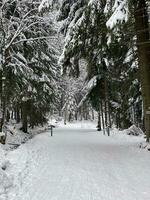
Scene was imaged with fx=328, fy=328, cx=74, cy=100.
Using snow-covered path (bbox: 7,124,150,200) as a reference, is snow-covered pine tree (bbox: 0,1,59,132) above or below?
above

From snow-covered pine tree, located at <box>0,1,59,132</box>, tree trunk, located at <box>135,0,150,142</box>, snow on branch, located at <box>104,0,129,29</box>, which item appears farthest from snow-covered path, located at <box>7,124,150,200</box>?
snow-covered pine tree, located at <box>0,1,59,132</box>

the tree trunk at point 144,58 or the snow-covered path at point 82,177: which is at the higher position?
the tree trunk at point 144,58

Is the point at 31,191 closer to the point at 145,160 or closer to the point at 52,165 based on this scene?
the point at 52,165

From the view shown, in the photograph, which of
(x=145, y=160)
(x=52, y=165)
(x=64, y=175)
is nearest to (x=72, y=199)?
(x=64, y=175)

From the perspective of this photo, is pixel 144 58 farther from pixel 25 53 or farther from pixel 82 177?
pixel 25 53

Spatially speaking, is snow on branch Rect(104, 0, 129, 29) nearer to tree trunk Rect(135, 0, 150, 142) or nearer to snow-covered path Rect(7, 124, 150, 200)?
tree trunk Rect(135, 0, 150, 142)

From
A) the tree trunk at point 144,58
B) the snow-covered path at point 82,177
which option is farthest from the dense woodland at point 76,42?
the snow-covered path at point 82,177

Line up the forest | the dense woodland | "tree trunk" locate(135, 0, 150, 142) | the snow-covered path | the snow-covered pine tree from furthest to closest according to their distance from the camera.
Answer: the snow-covered pine tree < "tree trunk" locate(135, 0, 150, 142) < the dense woodland < the forest < the snow-covered path

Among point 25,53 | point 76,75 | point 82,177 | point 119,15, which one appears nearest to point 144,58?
point 119,15

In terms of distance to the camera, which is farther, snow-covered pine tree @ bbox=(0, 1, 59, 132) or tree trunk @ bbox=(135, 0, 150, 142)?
snow-covered pine tree @ bbox=(0, 1, 59, 132)

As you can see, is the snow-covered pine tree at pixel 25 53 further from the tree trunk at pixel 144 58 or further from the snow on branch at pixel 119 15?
the snow on branch at pixel 119 15

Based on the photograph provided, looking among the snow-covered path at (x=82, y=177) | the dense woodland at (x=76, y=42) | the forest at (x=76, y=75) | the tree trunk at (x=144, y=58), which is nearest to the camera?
the snow-covered path at (x=82, y=177)

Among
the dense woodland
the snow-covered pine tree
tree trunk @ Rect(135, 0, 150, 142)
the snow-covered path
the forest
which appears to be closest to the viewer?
the snow-covered path

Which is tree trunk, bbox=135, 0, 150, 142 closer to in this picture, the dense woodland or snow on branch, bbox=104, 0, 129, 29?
the dense woodland
